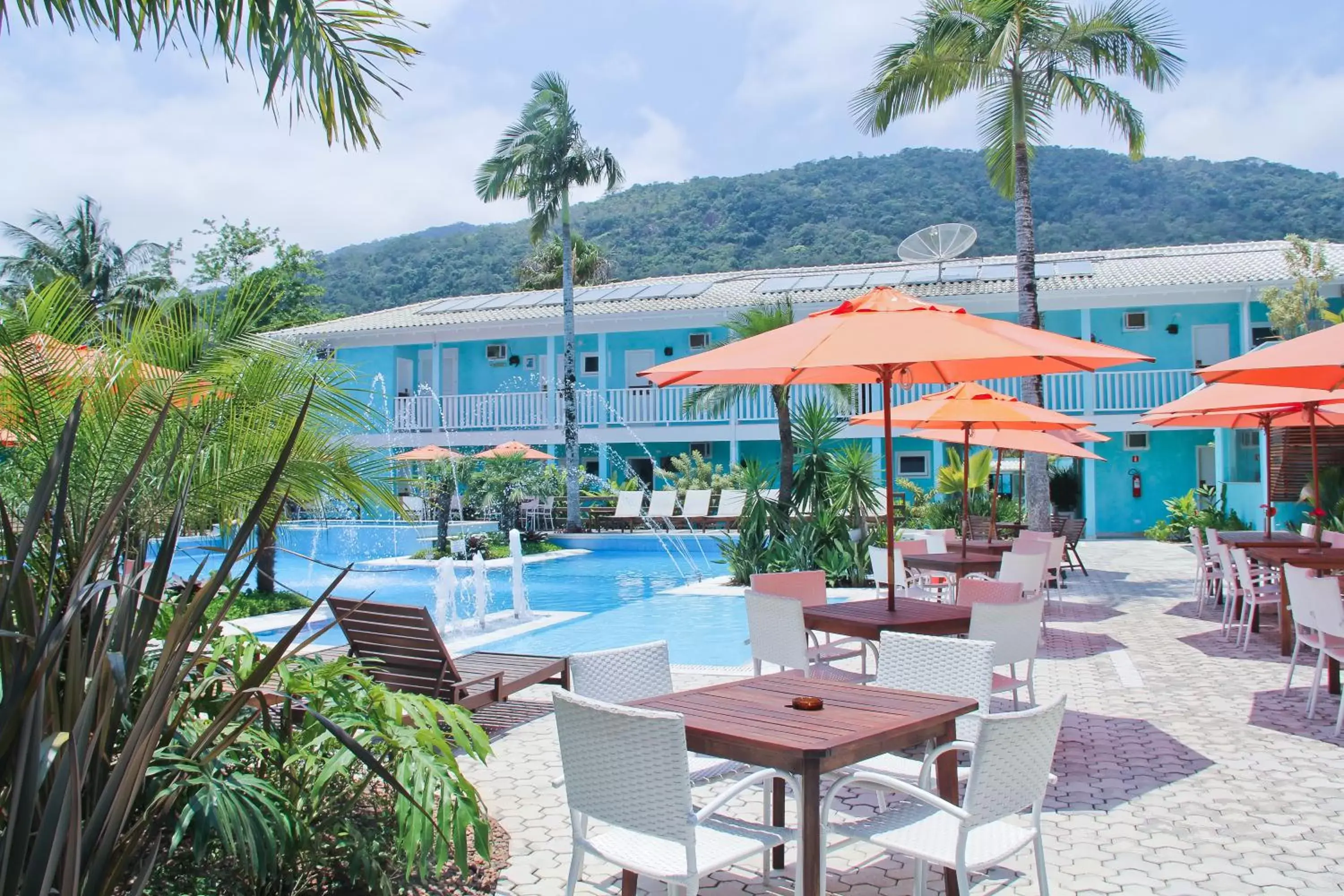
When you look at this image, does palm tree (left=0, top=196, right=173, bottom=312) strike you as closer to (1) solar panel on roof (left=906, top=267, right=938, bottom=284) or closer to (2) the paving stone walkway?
(1) solar panel on roof (left=906, top=267, right=938, bottom=284)

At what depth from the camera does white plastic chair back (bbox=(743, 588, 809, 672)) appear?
591 cm

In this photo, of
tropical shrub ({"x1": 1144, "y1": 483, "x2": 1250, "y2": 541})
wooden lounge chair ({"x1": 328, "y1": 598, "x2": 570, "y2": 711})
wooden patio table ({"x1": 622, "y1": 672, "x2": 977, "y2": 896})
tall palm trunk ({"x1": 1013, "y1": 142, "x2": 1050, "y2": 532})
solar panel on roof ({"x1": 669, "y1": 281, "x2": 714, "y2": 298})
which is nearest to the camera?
wooden patio table ({"x1": 622, "y1": 672, "x2": 977, "y2": 896})

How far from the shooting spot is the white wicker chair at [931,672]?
4344 millimetres

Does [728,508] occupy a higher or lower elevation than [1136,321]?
lower

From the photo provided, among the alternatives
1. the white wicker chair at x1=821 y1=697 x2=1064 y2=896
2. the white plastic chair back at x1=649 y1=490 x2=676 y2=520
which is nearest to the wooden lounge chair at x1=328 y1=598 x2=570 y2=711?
the white wicker chair at x1=821 y1=697 x2=1064 y2=896

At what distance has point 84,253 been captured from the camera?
4016cm

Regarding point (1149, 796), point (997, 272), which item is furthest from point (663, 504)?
point (1149, 796)

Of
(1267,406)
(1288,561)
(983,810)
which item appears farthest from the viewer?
(1267,406)

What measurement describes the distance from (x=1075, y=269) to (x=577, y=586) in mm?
15017

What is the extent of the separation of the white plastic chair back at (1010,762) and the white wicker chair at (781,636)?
2.46 metres

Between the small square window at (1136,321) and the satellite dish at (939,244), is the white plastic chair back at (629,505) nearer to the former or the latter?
the satellite dish at (939,244)

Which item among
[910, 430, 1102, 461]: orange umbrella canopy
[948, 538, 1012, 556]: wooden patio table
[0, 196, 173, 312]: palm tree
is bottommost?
[948, 538, 1012, 556]: wooden patio table

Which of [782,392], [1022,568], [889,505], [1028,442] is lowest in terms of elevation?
[1022,568]

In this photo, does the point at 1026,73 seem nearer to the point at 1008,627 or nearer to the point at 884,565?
the point at 884,565
